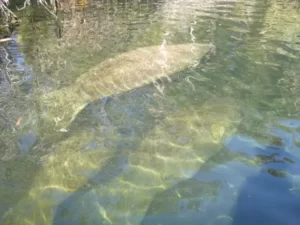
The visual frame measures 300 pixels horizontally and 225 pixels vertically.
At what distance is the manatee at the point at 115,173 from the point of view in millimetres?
3420

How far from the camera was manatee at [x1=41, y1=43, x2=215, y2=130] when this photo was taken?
5.72m

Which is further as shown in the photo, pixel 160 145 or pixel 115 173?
pixel 160 145

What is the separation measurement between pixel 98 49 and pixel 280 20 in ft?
25.3

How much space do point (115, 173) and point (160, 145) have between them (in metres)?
0.81

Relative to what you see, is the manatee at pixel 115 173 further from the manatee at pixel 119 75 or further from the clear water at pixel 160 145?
the manatee at pixel 119 75

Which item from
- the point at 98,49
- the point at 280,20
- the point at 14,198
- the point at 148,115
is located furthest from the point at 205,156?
the point at 280,20

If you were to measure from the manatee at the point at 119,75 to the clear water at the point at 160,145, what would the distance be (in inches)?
7.3

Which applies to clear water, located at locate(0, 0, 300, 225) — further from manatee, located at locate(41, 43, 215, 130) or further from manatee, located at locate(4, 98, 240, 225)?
manatee, located at locate(41, 43, 215, 130)

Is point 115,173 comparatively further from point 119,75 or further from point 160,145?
point 119,75

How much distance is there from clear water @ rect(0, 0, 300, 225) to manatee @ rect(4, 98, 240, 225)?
13 mm

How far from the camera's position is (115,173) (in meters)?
4.07

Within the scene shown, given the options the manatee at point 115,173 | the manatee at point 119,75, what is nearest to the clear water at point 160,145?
the manatee at point 115,173

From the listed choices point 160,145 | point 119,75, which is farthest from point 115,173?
point 119,75

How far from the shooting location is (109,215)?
342 cm
